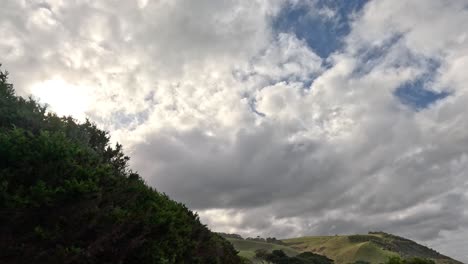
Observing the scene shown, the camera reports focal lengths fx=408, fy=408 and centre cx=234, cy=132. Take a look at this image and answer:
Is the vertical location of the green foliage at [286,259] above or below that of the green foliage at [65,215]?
above

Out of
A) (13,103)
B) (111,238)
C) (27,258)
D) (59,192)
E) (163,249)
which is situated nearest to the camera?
(27,258)

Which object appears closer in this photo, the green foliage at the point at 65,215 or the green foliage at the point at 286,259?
Answer: the green foliage at the point at 65,215

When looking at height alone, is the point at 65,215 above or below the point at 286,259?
below

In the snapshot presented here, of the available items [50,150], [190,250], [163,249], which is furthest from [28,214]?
[190,250]

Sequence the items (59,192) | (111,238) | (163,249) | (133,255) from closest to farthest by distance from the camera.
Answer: (59,192) < (111,238) < (133,255) < (163,249)

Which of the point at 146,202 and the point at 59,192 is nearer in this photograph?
the point at 59,192

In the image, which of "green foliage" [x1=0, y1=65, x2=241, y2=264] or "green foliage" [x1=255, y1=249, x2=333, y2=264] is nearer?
"green foliage" [x1=0, y1=65, x2=241, y2=264]

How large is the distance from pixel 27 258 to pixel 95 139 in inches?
1094

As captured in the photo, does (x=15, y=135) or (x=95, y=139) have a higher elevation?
(x=95, y=139)

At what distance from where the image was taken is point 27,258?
14875 millimetres

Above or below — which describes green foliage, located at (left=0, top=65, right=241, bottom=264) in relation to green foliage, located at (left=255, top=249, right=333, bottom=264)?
below

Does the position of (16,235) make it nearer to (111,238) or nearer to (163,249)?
(111,238)

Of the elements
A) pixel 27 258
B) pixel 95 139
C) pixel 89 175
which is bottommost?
pixel 27 258

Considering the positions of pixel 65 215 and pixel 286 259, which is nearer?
pixel 65 215
